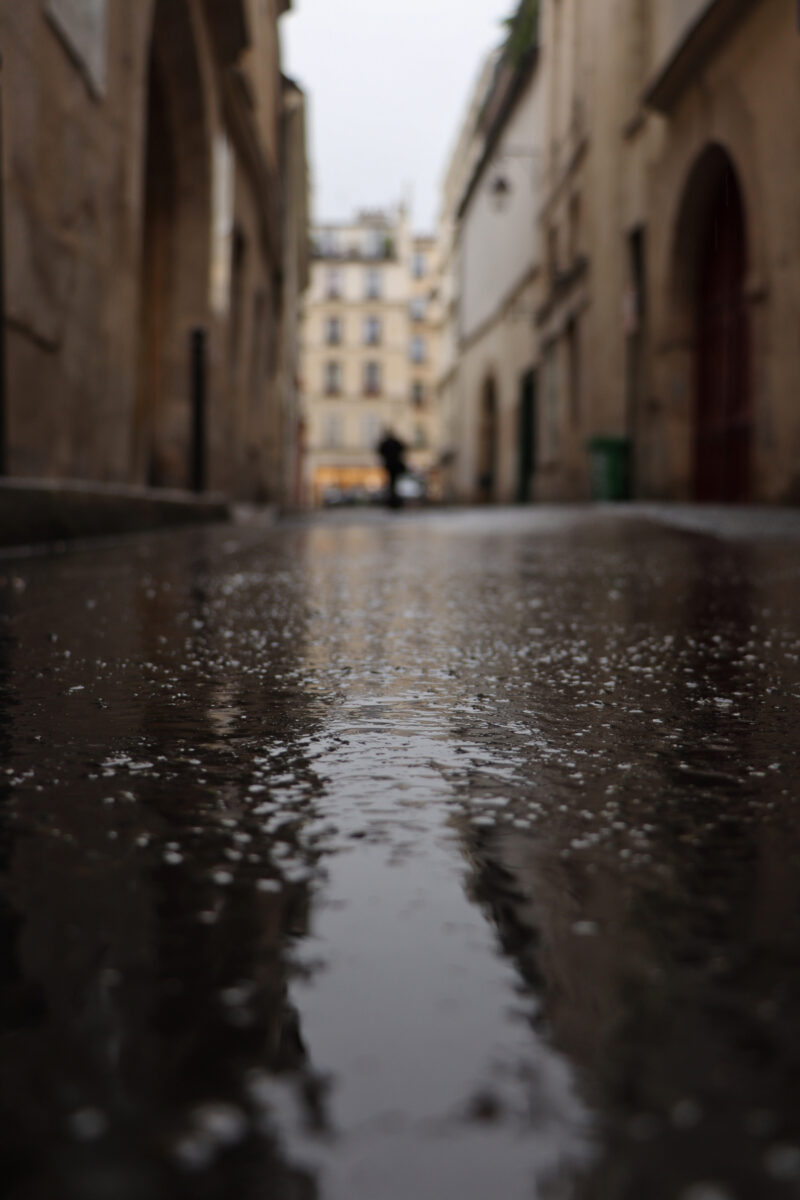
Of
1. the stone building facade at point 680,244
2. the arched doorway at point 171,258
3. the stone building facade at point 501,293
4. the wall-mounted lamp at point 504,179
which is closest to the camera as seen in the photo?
the stone building facade at point 680,244

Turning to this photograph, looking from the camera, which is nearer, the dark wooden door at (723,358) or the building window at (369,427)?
the dark wooden door at (723,358)

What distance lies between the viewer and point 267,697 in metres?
1.26

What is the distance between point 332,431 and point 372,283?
27.8ft

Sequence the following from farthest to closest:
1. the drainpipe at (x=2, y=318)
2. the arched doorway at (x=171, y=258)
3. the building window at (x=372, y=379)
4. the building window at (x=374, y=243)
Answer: the building window at (x=374, y=243) < the building window at (x=372, y=379) < the arched doorway at (x=171, y=258) < the drainpipe at (x=2, y=318)

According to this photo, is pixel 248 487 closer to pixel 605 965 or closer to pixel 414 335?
pixel 605 965

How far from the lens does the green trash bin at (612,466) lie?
1659cm

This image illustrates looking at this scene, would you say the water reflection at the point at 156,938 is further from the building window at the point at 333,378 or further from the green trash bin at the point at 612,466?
the building window at the point at 333,378

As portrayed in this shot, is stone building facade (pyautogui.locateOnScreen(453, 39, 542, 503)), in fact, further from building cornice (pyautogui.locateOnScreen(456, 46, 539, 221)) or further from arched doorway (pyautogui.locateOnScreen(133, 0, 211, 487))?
arched doorway (pyautogui.locateOnScreen(133, 0, 211, 487))

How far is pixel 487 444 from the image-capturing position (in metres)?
36.7

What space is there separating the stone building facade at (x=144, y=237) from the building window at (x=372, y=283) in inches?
1720

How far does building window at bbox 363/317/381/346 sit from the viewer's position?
65.8 m

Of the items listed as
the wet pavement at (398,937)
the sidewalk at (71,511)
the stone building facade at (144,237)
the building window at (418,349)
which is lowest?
the wet pavement at (398,937)

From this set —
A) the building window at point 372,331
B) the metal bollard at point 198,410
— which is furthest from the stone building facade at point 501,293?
the building window at point 372,331

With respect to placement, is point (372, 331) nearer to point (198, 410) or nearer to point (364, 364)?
point (364, 364)
